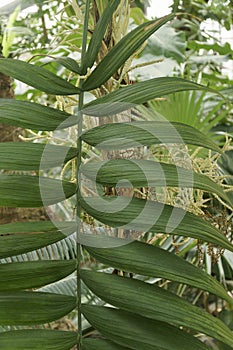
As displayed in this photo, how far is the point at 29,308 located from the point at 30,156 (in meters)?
0.11

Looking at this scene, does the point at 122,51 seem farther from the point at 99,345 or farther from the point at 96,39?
the point at 99,345

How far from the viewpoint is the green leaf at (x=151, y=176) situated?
40 cm

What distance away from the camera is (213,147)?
0.42 metres

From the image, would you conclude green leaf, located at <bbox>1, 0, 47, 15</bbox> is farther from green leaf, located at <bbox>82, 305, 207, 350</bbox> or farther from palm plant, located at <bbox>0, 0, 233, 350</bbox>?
green leaf, located at <bbox>82, 305, 207, 350</bbox>

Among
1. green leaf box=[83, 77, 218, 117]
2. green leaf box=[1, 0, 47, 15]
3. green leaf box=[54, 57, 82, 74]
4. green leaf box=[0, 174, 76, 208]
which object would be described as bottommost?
green leaf box=[0, 174, 76, 208]

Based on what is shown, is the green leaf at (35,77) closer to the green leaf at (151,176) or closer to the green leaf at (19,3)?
the green leaf at (151,176)

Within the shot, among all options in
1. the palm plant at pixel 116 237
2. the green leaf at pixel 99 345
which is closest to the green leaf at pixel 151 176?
the palm plant at pixel 116 237

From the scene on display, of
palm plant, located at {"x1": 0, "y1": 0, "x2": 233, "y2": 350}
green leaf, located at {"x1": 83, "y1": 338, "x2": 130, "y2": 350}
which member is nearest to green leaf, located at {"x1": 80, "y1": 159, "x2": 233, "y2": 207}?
palm plant, located at {"x1": 0, "y1": 0, "x2": 233, "y2": 350}

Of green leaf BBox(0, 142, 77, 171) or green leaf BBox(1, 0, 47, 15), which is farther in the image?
green leaf BBox(1, 0, 47, 15)

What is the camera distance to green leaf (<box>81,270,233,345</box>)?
386 millimetres

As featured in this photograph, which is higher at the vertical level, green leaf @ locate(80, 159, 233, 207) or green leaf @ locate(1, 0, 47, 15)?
green leaf @ locate(1, 0, 47, 15)

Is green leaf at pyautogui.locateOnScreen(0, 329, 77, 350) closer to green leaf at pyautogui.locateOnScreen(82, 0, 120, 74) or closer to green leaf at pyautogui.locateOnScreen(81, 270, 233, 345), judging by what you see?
green leaf at pyautogui.locateOnScreen(81, 270, 233, 345)

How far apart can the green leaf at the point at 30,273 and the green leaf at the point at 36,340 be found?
3 centimetres

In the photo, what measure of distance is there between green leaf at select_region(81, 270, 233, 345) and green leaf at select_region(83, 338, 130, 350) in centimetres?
4
